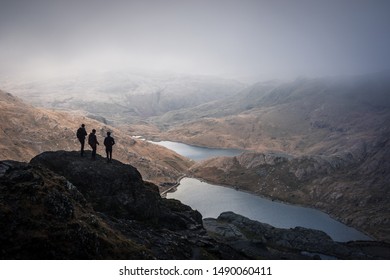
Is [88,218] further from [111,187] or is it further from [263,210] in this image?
[263,210]

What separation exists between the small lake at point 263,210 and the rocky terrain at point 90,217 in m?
74.2

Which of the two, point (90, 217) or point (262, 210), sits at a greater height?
point (90, 217)

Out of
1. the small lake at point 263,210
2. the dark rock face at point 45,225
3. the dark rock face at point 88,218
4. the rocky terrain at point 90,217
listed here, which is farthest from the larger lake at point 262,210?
the dark rock face at point 45,225

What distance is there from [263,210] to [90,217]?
139 metres

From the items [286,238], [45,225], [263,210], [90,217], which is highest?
[45,225]

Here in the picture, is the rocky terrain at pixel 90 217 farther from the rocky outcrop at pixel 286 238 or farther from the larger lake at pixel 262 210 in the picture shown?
the larger lake at pixel 262 210

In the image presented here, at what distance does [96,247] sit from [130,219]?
1641 cm

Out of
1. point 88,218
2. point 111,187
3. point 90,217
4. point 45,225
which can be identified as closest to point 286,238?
point 111,187

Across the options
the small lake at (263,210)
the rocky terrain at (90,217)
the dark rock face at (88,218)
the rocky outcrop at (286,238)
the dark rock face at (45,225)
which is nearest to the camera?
the dark rock face at (45,225)

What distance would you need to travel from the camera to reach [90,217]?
36.4 m

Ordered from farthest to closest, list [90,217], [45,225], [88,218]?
[90,217]
[88,218]
[45,225]

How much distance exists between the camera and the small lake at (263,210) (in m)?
148

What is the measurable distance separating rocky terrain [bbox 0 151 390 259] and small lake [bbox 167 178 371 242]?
244 feet
